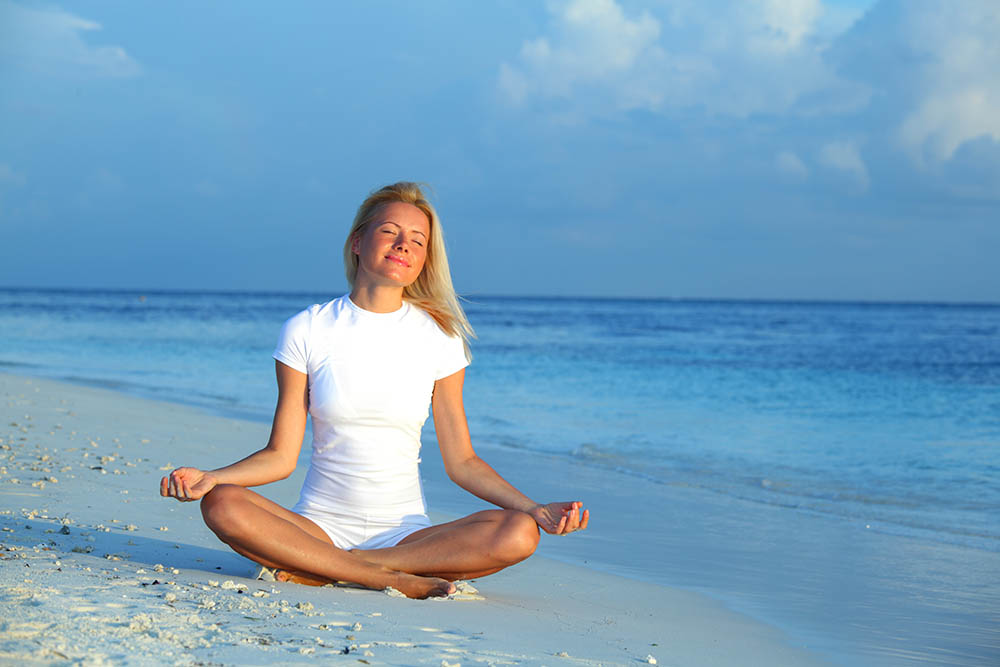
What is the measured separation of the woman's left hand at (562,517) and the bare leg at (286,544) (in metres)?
0.44

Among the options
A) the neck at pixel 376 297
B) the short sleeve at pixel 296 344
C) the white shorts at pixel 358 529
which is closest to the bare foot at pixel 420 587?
the white shorts at pixel 358 529

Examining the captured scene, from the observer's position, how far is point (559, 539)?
211 inches

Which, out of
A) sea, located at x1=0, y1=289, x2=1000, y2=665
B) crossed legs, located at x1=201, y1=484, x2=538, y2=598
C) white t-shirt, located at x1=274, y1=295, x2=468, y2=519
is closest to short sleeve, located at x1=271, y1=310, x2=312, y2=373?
white t-shirt, located at x1=274, y1=295, x2=468, y2=519

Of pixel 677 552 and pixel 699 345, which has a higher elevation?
pixel 699 345

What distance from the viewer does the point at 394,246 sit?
12.2 ft

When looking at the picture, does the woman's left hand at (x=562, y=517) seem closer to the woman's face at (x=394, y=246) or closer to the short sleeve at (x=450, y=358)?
the short sleeve at (x=450, y=358)

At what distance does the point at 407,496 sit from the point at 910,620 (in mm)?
2238

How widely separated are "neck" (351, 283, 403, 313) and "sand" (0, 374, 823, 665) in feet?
3.63

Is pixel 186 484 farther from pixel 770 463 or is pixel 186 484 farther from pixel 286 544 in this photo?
pixel 770 463

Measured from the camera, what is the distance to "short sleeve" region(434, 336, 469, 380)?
3.78 m

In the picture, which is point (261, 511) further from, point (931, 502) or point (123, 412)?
point (123, 412)

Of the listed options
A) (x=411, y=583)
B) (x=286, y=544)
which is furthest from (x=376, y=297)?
(x=411, y=583)

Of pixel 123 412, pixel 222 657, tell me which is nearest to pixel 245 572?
pixel 222 657

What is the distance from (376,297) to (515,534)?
1.09m
